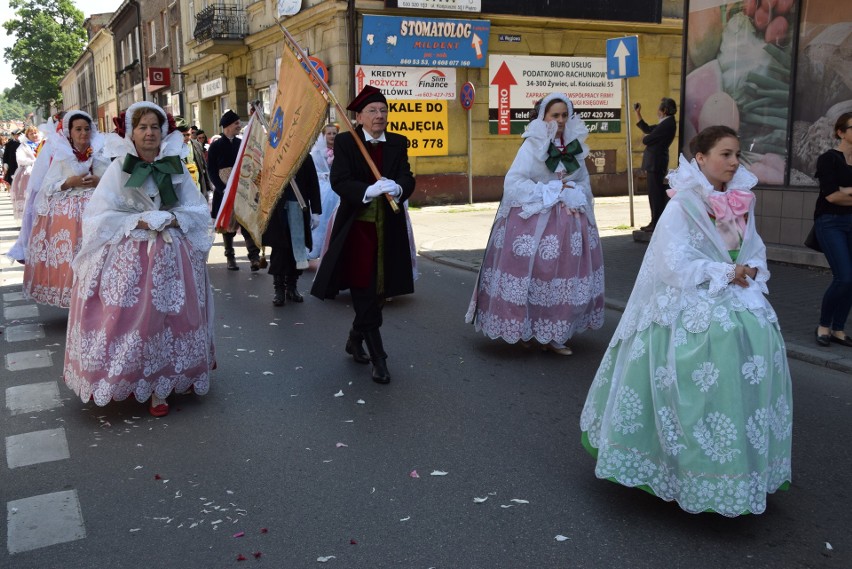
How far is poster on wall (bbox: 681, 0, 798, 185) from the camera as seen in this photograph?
10.3 metres

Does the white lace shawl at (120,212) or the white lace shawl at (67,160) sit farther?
the white lace shawl at (67,160)

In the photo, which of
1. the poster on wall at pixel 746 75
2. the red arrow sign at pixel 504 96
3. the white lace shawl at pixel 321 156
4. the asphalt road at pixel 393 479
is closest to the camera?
the asphalt road at pixel 393 479

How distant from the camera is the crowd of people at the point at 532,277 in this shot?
11.1 feet

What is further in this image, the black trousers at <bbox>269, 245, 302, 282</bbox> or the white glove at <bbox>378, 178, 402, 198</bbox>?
the black trousers at <bbox>269, 245, 302, 282</bbox>

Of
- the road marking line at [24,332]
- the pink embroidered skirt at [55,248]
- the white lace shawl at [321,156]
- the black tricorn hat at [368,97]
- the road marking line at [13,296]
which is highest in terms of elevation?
the black tricorn hat at [368,97]

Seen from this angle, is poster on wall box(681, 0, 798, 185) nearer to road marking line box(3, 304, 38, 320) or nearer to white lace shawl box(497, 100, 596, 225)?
white lace shawl box(497, 100, 596, 225)

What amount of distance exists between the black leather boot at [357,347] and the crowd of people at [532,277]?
11 mm

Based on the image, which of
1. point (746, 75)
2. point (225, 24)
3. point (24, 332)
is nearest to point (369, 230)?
point (24, 332)

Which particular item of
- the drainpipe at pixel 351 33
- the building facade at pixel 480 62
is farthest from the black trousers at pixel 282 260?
the drainpipe at pixel 351 33

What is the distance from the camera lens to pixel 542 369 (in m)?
6.05

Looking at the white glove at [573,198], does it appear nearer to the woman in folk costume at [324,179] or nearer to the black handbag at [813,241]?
the black handbag at [813,241]

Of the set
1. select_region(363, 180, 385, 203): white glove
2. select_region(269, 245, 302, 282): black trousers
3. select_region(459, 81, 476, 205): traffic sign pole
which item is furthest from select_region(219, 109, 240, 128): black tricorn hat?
select_region(459, 81, 476, 205): traffic sign pole

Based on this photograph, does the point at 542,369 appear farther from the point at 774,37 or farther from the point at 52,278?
the point at 774,37

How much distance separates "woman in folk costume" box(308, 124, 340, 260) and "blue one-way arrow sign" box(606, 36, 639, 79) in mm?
5217
